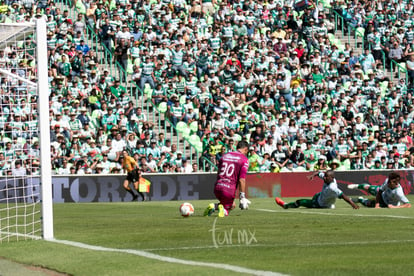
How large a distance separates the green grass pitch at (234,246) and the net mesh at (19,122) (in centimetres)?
95

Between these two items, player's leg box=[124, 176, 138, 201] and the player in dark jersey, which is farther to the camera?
player's leg box=[124, 176, 138, 201]

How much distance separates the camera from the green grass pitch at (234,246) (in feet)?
33.5

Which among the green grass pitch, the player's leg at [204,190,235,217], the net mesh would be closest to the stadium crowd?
the net mesh

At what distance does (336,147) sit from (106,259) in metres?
25.7

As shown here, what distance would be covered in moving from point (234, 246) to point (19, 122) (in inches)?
414

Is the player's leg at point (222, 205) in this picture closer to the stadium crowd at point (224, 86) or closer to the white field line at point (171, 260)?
the white field line at point (171, 260)

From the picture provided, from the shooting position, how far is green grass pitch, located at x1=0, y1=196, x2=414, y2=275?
33.5 feet

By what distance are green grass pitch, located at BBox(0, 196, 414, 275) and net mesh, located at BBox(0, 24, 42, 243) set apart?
952 millimetres

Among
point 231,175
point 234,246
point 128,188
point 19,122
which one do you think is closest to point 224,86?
point 128,188

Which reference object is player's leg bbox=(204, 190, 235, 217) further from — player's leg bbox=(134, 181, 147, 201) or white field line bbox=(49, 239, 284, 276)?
player's leg bbox=(134, 181, 147, 201)

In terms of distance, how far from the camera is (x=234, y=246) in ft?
41.0

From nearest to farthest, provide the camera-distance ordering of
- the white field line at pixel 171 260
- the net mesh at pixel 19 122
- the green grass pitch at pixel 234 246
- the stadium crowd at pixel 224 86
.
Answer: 1. the white field line at pixel 171 260
2. the green grass pitch at pixel 234 246
3. the net mesh at pixel 19 122
4. the stadium crowd at pixel 224 86

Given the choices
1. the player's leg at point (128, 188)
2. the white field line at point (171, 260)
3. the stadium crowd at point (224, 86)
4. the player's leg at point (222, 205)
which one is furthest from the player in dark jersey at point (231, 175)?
the player's leg at point (128, 188)

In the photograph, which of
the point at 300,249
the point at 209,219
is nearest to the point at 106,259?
the point at 300,249
